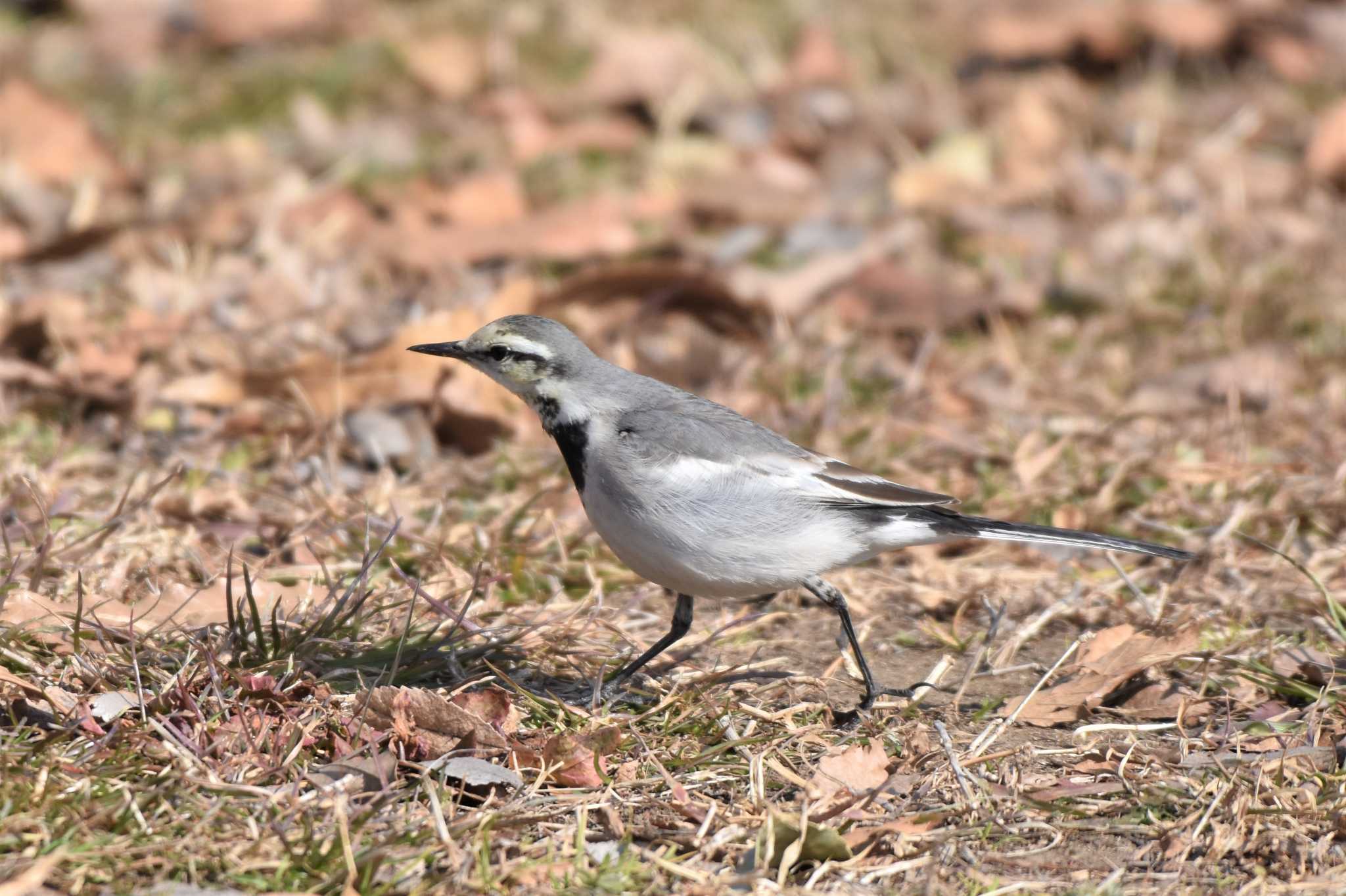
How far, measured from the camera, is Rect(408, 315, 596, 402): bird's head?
491 cm

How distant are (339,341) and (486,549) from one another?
2148 millimetres

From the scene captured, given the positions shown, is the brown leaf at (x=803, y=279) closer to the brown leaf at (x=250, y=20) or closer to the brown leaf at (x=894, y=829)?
the brown leaf at (x=894, y=829)

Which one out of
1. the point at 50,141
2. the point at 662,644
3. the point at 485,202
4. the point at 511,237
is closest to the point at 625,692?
the point at 662,644

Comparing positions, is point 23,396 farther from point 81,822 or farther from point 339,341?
point 81,822

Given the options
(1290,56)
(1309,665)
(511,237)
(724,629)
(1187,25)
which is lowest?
(724,629)

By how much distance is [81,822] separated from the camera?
335cm

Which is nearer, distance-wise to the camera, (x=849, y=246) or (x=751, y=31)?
(x=849, y=246)

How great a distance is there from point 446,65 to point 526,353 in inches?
233

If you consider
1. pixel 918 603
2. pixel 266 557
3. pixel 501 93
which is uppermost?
pixel 501 93

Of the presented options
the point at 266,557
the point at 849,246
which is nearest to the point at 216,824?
the point at 266,557

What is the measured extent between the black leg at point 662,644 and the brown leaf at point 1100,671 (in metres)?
1.02

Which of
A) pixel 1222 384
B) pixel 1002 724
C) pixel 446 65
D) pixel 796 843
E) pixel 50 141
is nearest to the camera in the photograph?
pixel 796 843

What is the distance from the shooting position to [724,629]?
4930 mm

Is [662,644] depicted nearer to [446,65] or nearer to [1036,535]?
[1036,535]
